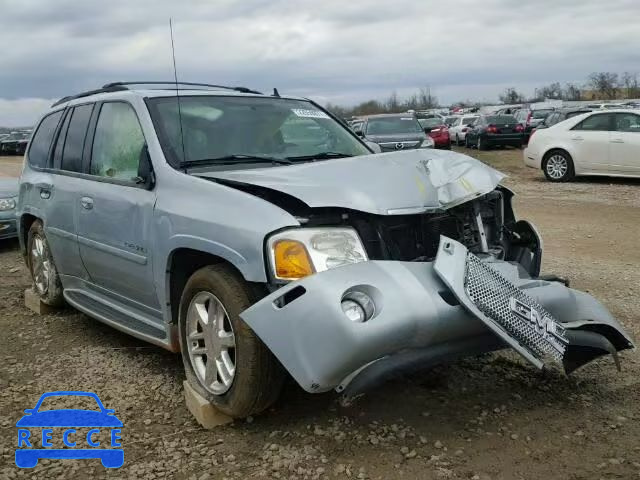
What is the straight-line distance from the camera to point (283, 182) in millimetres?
3326

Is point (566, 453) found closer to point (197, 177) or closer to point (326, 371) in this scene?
point (326, 371)

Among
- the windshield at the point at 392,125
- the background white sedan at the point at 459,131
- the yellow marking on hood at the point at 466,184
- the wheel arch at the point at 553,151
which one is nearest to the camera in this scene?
the yellow marking on hood at the point at 466,184

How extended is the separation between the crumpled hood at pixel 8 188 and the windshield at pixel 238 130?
611cm

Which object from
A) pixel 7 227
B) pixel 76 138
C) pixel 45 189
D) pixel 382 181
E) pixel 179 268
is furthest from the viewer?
pixel 7 227

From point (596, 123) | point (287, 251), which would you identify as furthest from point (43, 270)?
point (596, 123)

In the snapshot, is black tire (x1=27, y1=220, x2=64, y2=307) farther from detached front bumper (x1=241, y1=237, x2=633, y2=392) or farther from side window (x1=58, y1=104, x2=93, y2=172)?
detached front bumper (x1=241, y1=237, x2=633, y2=392)

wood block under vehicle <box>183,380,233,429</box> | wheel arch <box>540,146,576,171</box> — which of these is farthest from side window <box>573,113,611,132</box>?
wood block under vehicle <box>183,380,233,429</box>

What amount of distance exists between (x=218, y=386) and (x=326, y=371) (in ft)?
2.91

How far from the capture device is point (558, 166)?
1470 cm

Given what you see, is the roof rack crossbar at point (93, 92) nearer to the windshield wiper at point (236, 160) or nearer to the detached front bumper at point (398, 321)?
the windshield wiper at point (236, 160)

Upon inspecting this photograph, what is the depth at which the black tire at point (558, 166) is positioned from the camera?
14477 millimetres

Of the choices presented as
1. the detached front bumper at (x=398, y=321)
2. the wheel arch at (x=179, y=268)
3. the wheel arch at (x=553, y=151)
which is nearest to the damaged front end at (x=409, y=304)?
the detached front bumper at (x=398, y=321)

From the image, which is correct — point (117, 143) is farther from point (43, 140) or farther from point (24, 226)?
point (24, 226)

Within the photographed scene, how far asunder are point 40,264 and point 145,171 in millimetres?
2327
